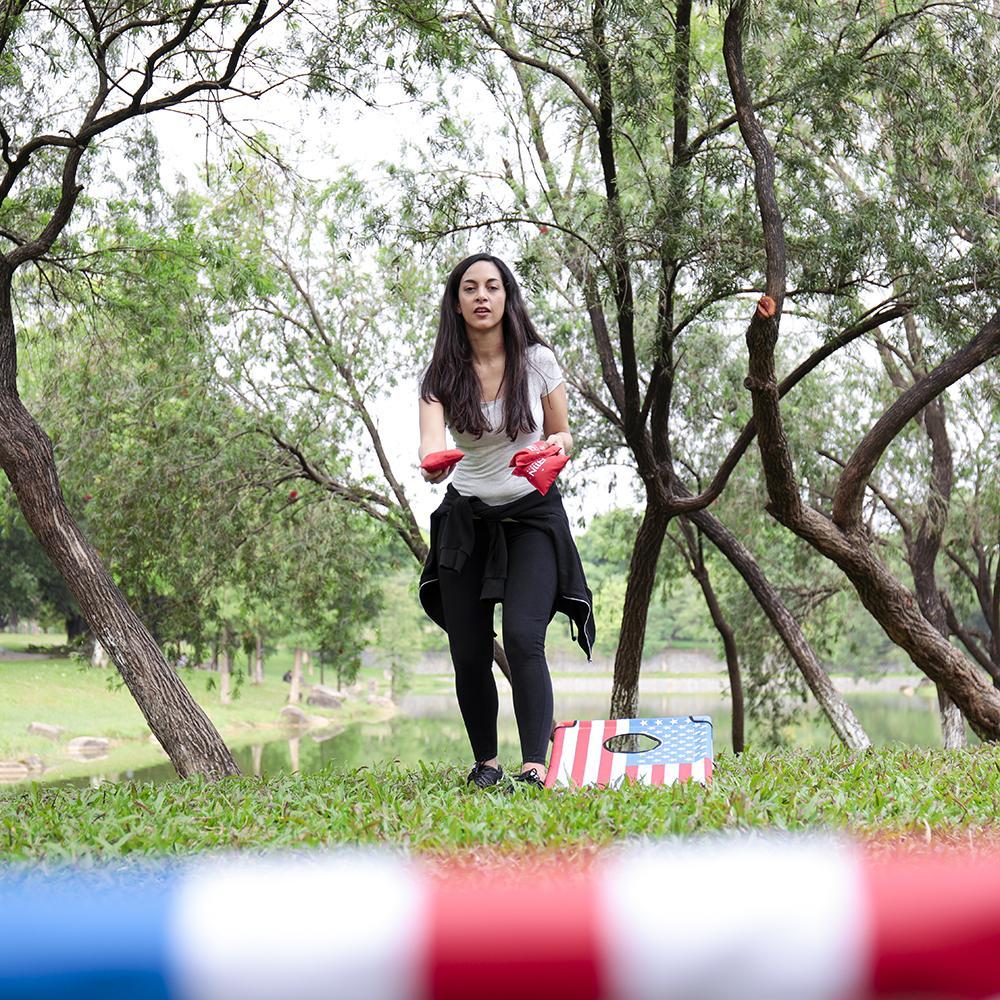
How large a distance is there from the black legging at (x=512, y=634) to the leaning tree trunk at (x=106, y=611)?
216 centimetres

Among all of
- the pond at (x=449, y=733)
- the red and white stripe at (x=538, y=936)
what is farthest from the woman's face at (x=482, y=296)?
the pond at (x=449, y=733)

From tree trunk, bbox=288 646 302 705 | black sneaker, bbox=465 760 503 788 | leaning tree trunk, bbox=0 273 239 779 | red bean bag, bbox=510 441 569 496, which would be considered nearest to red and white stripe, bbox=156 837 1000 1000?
red bean bag, bbox=510 441 569 496

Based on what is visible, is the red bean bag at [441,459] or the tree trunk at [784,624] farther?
the tree trunk at [784,624]

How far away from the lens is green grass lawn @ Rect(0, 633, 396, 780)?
23219 millimetres

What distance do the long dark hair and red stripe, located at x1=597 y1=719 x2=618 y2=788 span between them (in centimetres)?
112

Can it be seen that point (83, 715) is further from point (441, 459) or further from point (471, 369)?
point (441, 459)

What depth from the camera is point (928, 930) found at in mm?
549

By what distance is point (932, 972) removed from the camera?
56 cm

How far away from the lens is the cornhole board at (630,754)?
155 inches

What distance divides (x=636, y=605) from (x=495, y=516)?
23.3 ft

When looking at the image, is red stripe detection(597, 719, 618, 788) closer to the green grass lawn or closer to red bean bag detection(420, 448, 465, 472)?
red bean bag detection(420, 448, 465, 472)

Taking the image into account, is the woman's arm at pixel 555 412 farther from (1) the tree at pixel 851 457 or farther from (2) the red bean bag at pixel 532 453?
(1) the tree at pixel 851 457

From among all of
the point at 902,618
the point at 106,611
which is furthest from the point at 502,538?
the point at 902,618

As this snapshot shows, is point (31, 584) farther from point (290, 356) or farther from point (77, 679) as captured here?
point (290, 356)
